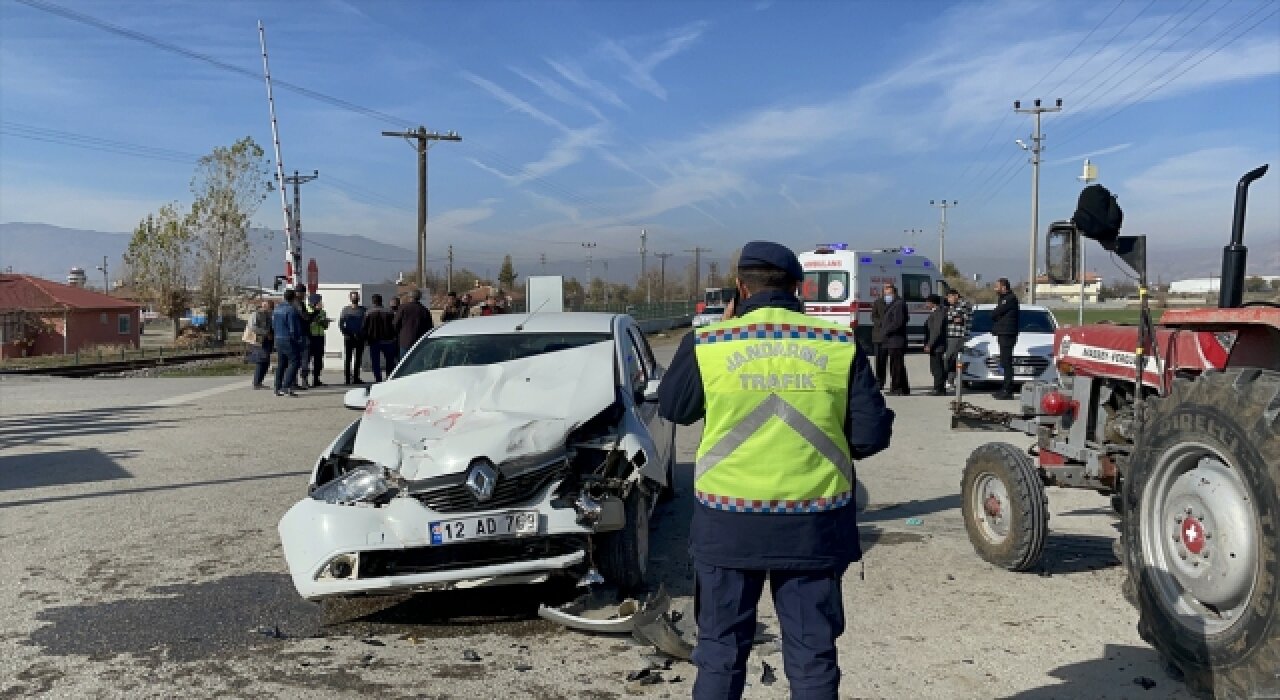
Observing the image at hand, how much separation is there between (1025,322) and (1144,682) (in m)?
15.8

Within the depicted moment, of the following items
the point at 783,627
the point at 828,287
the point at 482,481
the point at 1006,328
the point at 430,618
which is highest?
the point at 828,287

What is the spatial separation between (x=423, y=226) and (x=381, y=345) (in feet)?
56.4

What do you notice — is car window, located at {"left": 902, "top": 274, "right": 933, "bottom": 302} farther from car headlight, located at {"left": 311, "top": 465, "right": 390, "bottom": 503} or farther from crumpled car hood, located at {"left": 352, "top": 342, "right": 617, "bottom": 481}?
car headlight, located at {"left": 311, "top": 465, "right": 390, "bottom": 503}

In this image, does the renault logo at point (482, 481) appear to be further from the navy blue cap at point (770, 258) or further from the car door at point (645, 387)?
the navy blue cap at point (770, 258)

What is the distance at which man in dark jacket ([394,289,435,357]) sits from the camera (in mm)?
16047

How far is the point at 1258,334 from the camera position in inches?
180

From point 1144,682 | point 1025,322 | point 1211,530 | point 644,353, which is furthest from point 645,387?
point 1025,322

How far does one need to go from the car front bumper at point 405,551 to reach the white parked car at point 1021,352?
40.8ft

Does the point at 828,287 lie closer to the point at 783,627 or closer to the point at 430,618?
the point at 430,618

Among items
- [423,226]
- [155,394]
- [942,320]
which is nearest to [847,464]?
[942,320]

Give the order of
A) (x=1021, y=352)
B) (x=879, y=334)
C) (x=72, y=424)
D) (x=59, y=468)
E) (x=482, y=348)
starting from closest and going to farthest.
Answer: (x=482, y=348) < (x=59, y=468) < (x=72, y=424) < (x=879, y=334) < (x=1021, y=352)

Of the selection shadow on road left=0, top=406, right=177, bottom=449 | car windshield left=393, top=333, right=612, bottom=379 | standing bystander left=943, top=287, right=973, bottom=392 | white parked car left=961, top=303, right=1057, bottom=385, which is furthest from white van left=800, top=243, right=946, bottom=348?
car windshield left=393, top=333, right=612, bottom=379

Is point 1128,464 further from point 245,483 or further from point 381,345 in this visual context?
point 381,345

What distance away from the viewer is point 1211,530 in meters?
3.90
